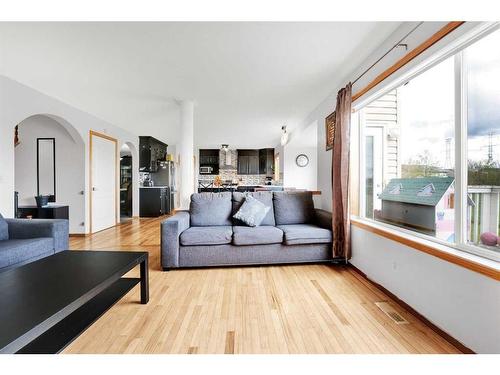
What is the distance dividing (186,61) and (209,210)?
1.88 meters

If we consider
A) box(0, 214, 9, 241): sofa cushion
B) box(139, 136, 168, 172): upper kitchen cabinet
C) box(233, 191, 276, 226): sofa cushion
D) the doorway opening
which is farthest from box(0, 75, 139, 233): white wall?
box(233, 191, 276, 226): sofa cushion

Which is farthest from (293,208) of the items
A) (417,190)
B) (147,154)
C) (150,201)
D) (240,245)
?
(147,154)

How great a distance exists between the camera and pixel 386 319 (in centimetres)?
177

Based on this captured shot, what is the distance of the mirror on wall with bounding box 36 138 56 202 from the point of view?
176 inches

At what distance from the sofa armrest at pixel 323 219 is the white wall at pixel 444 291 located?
0.72 metres

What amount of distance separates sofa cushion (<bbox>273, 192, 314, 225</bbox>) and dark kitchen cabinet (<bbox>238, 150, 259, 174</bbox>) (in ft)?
20.2

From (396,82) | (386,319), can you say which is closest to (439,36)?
(396,82)

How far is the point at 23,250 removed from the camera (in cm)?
216

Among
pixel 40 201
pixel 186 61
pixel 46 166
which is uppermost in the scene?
pixel 186 61

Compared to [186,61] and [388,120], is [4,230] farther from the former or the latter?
[388,120]

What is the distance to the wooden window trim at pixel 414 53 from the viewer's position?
4.93 feet

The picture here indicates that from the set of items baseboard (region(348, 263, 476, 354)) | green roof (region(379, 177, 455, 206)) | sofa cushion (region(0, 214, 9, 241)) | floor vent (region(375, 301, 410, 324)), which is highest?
green roof (region(379, 177, 455, 206))

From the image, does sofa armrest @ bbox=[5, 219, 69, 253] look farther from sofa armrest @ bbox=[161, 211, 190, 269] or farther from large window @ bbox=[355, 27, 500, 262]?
large window @ bbox=[355, 27, 500, 262]
